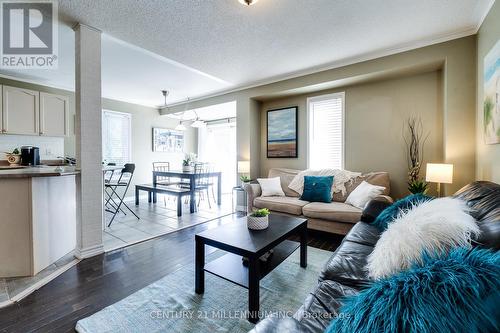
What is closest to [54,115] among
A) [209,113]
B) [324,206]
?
[209,113]

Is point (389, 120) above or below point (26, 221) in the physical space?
above

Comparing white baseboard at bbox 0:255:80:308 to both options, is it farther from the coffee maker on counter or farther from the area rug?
the coffee maker on counter

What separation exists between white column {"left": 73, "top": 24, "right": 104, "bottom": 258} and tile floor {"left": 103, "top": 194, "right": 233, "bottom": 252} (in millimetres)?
298

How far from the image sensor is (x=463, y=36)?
2.59 m

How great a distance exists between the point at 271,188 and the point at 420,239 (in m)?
2.82

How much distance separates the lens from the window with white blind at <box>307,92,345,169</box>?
3.89 meters

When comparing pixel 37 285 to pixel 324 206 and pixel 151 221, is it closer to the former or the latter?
pixel 151 221

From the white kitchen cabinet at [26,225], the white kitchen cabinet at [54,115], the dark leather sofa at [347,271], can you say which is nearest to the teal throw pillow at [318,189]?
the dark leather sofa at [347,271]

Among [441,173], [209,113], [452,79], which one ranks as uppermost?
[209,113]

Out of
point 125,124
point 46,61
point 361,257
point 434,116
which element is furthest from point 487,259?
point 125,124

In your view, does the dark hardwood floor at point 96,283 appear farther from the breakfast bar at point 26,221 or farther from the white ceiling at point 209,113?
the white ceiling at point 209,113

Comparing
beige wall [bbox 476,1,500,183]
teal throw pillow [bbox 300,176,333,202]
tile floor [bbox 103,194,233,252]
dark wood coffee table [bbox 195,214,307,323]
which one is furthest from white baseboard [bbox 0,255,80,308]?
beige wall [bbox 476,1,500,183]

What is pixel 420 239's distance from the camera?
3.39 ft

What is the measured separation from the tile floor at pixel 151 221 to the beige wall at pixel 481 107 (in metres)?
3.64
